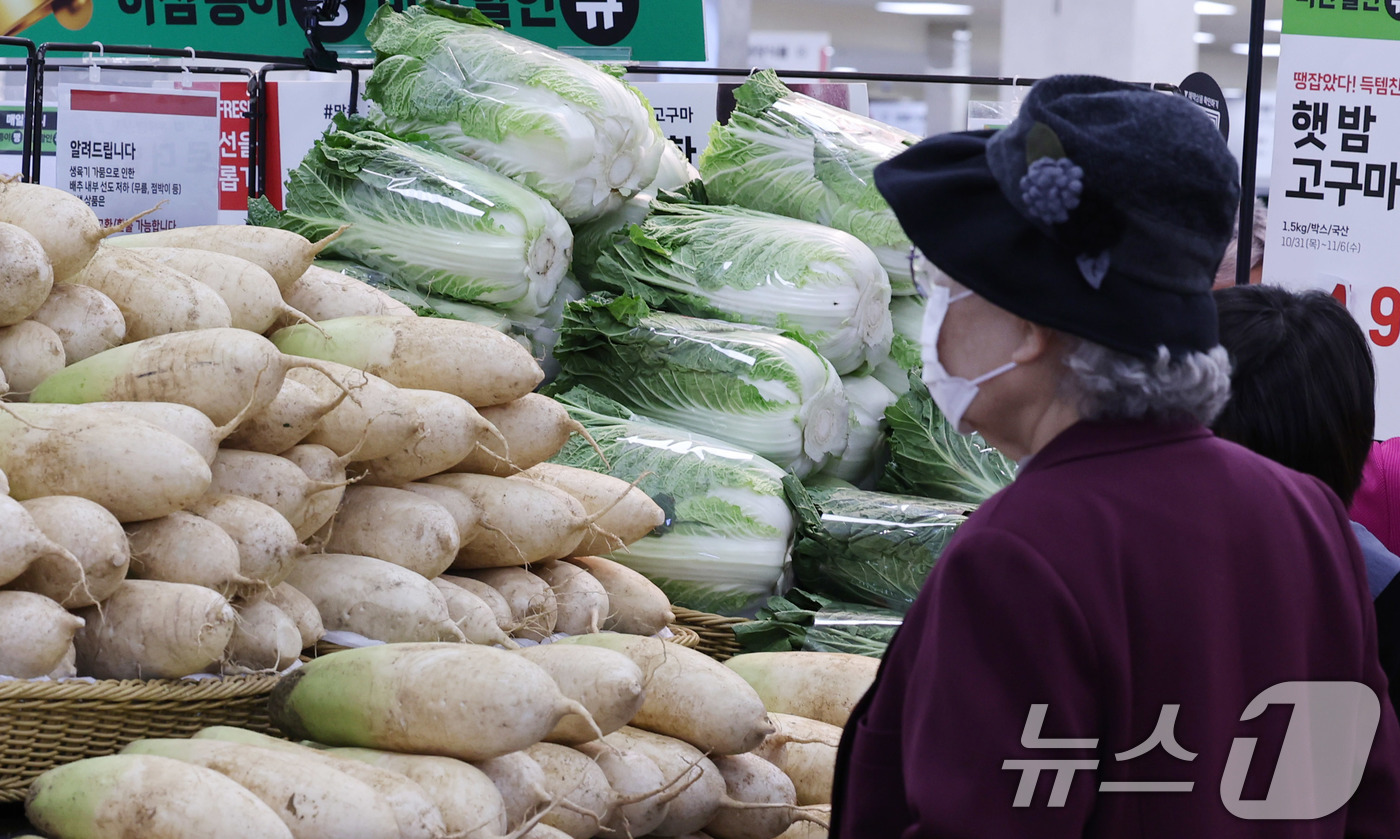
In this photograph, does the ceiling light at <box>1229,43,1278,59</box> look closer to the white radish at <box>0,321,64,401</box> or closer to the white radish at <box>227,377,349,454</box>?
the white radish at <box>227,377,349,454</box>

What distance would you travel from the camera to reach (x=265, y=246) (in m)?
2.55

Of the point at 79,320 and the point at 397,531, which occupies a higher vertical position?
the point at 79,320

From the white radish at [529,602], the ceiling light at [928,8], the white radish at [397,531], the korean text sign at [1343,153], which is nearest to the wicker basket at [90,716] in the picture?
the white radish at [397,531]

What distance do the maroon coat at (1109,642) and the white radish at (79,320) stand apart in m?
1.61

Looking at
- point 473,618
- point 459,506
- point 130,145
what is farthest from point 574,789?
point 130,145

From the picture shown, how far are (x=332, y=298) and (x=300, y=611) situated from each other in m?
0.84

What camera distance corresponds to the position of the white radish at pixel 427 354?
2.49 m

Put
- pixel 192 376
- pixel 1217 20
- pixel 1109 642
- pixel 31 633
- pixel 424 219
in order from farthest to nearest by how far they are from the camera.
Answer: pixel 1217 20, pixel 424 219, pixel 192 376, pixel 31 633, pixel 1109 642

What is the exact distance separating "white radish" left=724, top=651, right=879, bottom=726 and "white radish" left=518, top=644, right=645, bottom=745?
0.67 meters

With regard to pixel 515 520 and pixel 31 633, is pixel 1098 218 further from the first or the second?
pixel 515 520

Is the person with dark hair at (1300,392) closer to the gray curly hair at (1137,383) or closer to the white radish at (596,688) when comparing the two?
the gray curly hair at (1137,383)

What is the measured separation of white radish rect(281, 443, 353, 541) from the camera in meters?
2.17
